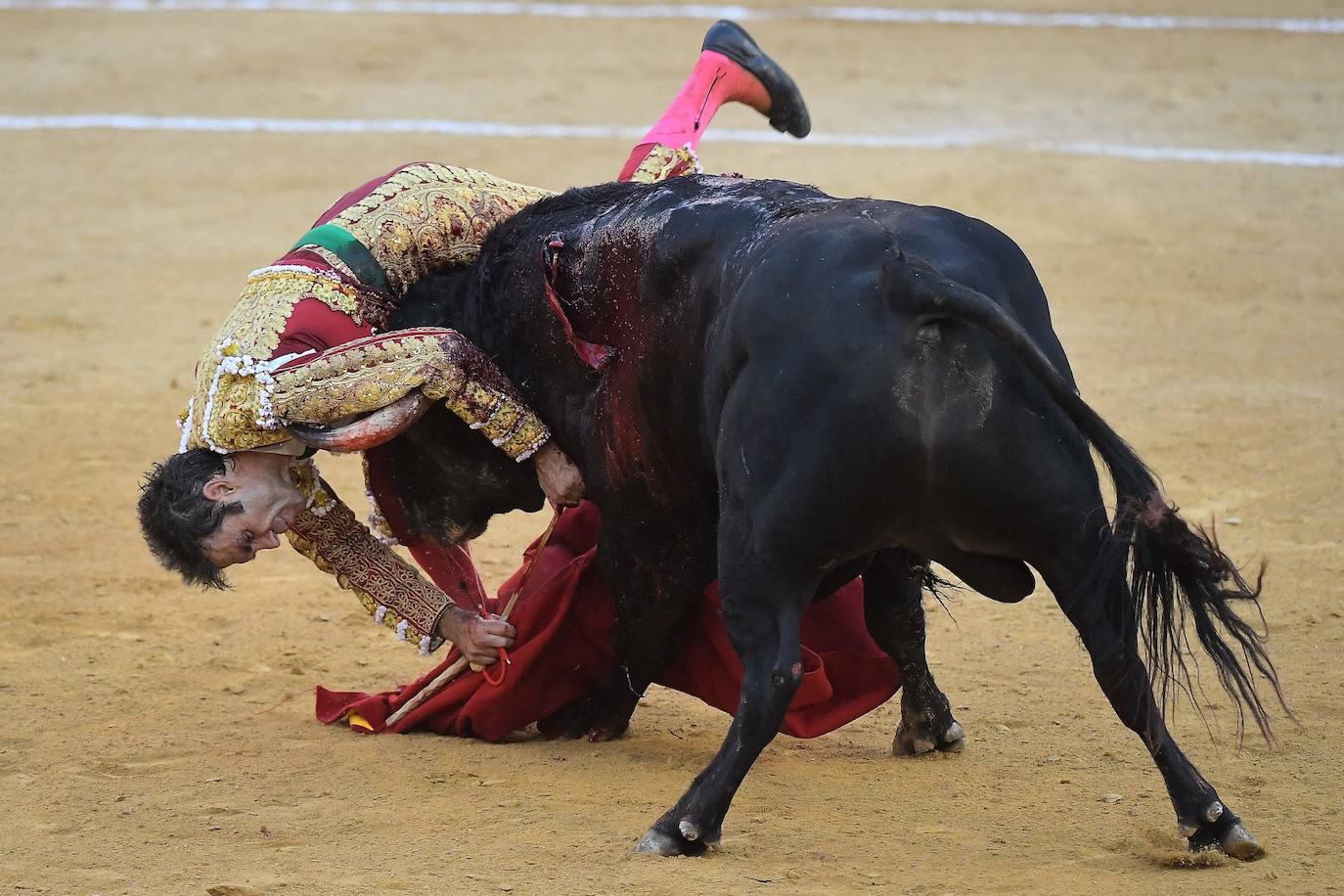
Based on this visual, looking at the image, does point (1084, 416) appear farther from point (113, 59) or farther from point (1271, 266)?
point (113, 59)

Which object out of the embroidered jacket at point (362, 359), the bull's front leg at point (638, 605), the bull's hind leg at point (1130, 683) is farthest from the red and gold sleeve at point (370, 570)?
the bull's hind leg at point (1130, 683)

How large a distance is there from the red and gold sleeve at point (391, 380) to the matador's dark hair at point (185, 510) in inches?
12.5

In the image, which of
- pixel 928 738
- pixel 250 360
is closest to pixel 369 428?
pixel 250 360

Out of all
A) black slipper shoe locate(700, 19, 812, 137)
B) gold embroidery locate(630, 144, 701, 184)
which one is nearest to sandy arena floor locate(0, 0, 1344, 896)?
gold embroidery locate(630, 144, 701, 184)

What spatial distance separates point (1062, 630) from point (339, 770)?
82.0 inches

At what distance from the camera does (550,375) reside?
3.92 meters

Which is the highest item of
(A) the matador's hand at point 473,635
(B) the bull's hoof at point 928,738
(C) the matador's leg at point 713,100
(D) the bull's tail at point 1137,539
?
(C) the matador's leg at point 713,100

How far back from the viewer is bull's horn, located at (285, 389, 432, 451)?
3711 mm

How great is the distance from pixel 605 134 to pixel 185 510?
6472mm

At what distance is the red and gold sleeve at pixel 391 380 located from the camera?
3.70 metres

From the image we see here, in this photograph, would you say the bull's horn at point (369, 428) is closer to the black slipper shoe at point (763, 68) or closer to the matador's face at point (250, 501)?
the matador's face at point (250, 501)

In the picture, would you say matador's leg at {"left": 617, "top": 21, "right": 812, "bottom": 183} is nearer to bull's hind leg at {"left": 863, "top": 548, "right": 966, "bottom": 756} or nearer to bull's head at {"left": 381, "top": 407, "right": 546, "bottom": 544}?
bull's head at {"left": 381, "top": 407, "right": 546, "bottom": 544}

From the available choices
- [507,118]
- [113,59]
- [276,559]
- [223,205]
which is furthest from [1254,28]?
[276,559]

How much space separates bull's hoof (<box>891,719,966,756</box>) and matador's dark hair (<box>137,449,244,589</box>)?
1649 millimetres
